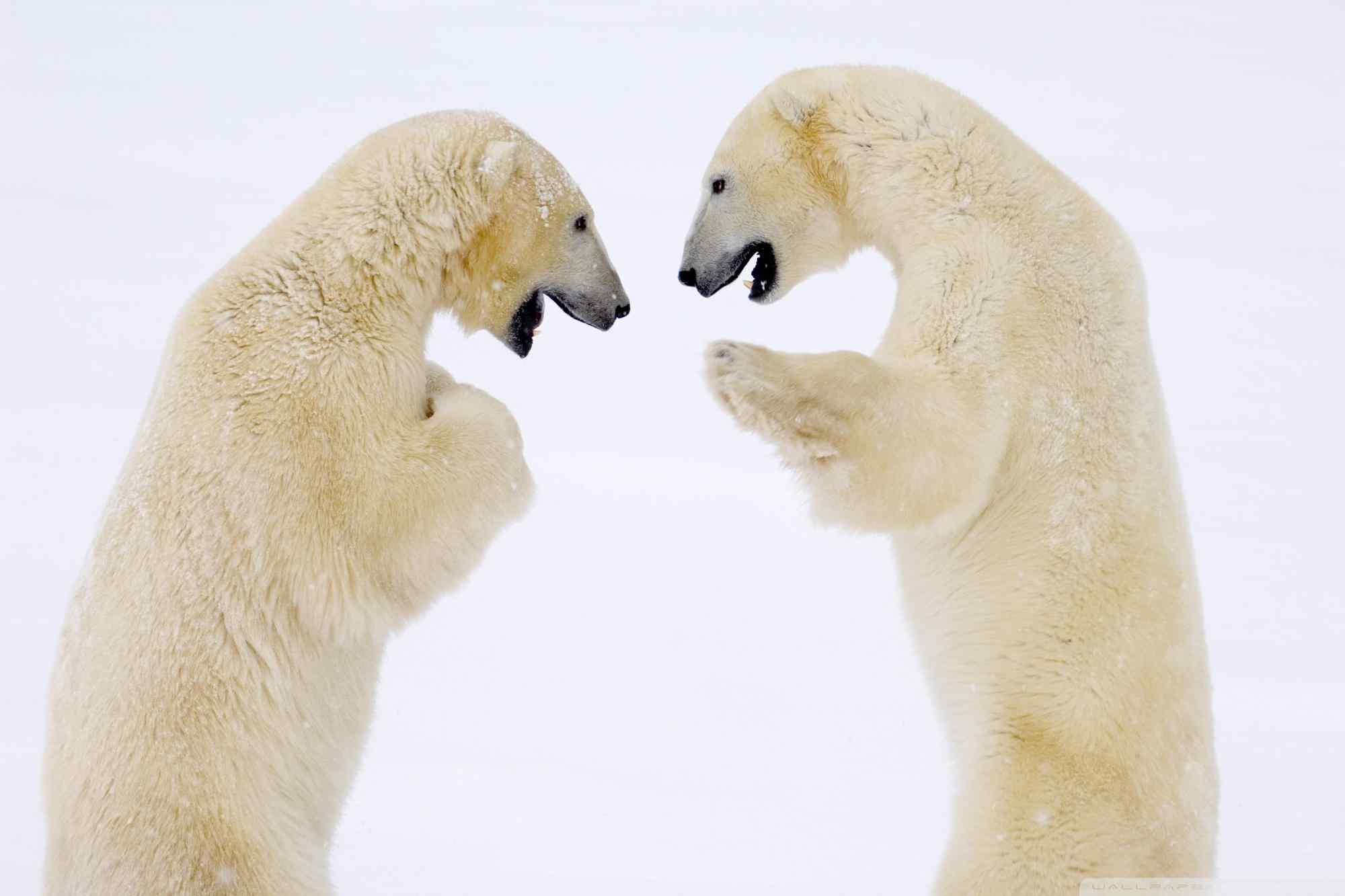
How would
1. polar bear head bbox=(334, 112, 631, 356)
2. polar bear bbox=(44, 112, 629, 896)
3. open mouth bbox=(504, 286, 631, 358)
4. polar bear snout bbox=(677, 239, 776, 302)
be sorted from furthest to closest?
polar bear snout bbox=(677, 239, 776, 302)
open mouth bbox=(504, 286, 631, 358)
polar bear head bbox=(334, 112, 631, 356)
polar bear bbox=(44, 112, 629, 896)

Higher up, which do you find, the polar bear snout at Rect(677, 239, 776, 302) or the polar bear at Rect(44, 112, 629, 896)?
the polar bear snout at Rect(677, 239, 776, 302)

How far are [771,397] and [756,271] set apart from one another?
106 cm

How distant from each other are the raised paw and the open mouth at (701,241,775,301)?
908mm

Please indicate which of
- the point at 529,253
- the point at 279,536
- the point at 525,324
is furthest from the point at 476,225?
the point at 279,536

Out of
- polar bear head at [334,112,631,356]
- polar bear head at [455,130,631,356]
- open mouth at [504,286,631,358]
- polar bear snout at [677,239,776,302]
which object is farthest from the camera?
polar bear snout at [677,239,776,302]

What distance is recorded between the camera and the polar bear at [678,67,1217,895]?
3.30 metres

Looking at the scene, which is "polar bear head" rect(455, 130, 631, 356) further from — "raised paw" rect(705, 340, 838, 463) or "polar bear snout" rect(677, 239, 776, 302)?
"raised paw" rect(705, 340, 838, 463)

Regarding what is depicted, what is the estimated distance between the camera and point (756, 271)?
166 inches

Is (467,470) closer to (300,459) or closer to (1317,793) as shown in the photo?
(300,459)

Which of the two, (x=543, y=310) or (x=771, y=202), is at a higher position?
(x=771, y=202)

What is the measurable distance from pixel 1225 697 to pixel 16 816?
5263 mm

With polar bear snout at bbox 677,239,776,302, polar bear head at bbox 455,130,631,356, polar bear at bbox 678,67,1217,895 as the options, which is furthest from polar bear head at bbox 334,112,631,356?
polar bear at bbox 678,67,1217,895

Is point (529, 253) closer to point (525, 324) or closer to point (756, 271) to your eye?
point (525, 324)

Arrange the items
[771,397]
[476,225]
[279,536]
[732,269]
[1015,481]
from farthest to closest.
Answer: [732,269]
[476,225]
[1015,481]
[279,536]
[771,397]
